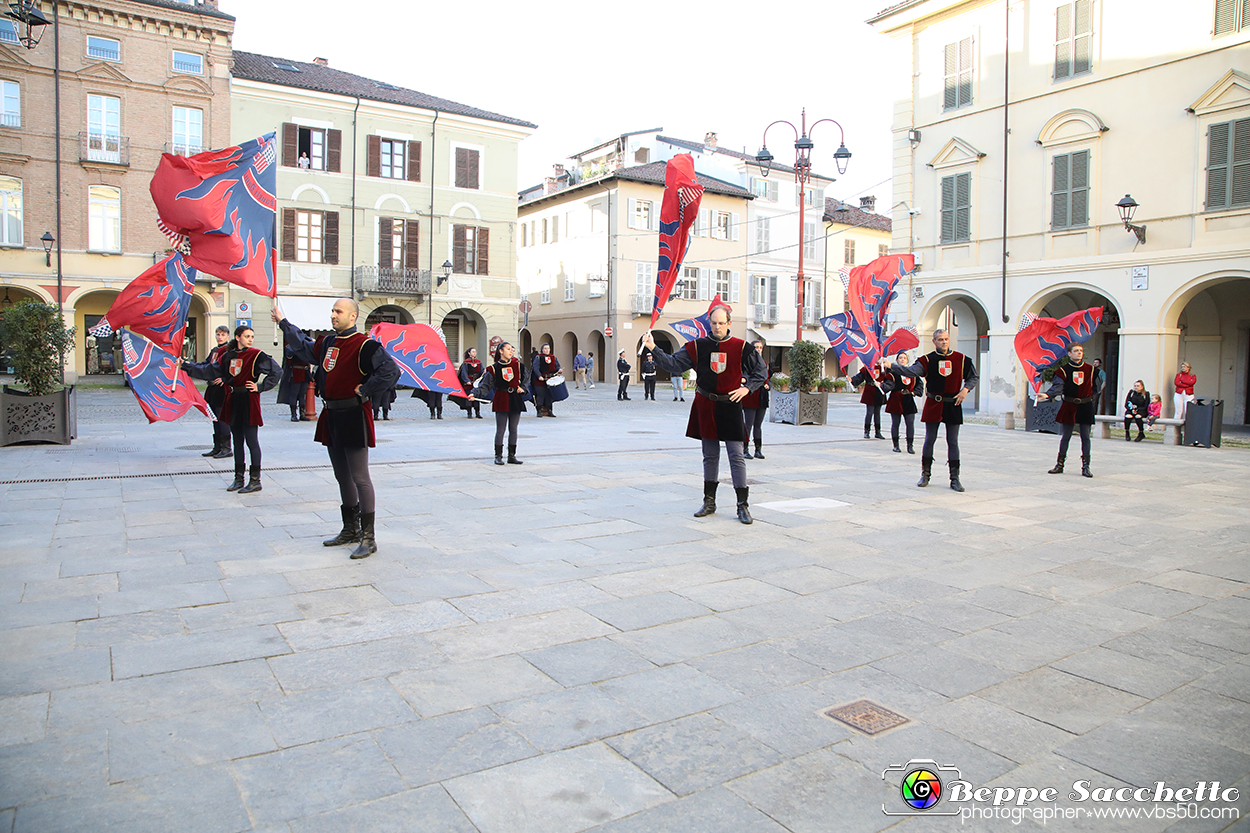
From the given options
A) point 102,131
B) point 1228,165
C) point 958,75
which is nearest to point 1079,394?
point 1228,165

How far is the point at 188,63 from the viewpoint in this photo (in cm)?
3081

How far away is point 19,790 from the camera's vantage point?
9.31ft

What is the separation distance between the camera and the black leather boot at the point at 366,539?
20.4 feet

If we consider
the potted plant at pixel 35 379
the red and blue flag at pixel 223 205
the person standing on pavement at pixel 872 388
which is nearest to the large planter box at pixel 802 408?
the person standing on pavement at pixel 872 388

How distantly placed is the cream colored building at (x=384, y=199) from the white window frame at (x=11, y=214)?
22.7 ft

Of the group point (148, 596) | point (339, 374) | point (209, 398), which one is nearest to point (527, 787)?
point (148, 596)

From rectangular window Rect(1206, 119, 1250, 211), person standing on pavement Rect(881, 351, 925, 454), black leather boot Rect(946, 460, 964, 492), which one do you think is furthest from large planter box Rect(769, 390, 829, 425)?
rectangular window Rect(1206, 119, 1250, 211)

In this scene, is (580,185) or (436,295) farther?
(580,185)

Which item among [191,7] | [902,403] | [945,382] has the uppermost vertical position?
[191,7]

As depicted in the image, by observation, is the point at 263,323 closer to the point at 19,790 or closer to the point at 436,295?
the point at 436,295

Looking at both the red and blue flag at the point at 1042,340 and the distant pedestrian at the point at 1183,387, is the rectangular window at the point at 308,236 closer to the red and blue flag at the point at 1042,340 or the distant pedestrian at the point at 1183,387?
the red and blue flag at the point at 1042,340

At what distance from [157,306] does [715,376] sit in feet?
28.0

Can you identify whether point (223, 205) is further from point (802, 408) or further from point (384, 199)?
point (384, 199)

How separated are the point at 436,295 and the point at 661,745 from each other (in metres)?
33.8
